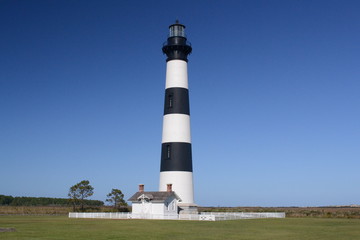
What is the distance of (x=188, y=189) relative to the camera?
45.1 metres

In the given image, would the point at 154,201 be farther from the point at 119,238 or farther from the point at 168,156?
the point at 119,238

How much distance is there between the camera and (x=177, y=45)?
47656mm

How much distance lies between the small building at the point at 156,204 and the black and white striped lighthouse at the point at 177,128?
1.08m

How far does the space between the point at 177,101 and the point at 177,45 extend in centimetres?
682

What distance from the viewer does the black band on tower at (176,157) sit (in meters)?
44.6

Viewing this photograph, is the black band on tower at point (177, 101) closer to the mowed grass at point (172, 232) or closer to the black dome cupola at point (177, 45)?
the black dome cupola at point (177, 45)

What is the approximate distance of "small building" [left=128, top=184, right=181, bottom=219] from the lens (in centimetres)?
4297

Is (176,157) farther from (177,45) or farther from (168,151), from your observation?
(177,45)

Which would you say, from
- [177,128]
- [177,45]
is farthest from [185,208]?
[177,45]

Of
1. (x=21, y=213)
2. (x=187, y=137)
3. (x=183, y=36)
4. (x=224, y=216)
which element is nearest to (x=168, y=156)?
(x=187, y=137)

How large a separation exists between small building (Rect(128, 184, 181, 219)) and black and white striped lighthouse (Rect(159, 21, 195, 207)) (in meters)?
1.08

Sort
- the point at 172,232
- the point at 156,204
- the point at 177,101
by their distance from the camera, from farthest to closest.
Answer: the point at 177,101, the point at 156,204, the point at 172,232

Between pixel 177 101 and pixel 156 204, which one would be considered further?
pixel 177 101

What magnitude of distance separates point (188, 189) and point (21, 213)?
24255mm
